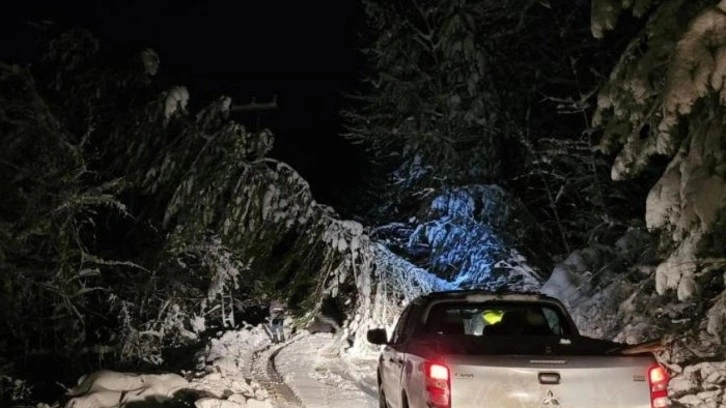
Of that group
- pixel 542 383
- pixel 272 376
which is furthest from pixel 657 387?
pixel 272 376

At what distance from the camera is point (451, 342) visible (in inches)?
243

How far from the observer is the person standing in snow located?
16609 millimetres

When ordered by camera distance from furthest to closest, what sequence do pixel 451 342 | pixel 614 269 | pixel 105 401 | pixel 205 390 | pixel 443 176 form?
pixel 443 176
pixel 614 269
pixel 205 390
pixel 105 401
pixel 451 342

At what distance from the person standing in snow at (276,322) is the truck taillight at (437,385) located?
11.1 m

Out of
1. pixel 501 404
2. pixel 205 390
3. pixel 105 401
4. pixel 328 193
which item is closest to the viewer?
pixel 501 404

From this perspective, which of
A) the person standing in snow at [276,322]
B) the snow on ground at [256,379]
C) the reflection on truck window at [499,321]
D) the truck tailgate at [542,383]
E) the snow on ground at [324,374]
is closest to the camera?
the truck tailgate at [542,383]

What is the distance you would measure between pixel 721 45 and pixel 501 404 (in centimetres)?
296

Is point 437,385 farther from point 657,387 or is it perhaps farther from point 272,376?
point 272,376

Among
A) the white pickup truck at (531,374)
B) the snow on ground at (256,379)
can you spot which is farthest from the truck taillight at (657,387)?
the snow on ground at (256,379)

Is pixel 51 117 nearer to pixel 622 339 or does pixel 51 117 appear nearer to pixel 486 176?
pixel 622 339

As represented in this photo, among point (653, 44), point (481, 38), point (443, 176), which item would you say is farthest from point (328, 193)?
point (653, 44)

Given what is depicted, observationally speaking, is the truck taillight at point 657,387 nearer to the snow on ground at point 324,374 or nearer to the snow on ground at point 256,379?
the snow on ground at point 256,379

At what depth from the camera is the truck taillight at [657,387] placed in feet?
18.1

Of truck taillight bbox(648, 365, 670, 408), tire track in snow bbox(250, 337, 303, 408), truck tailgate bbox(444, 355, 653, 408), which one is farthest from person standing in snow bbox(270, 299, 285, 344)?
truck taillight bbox(648, 365, 670, 408)
